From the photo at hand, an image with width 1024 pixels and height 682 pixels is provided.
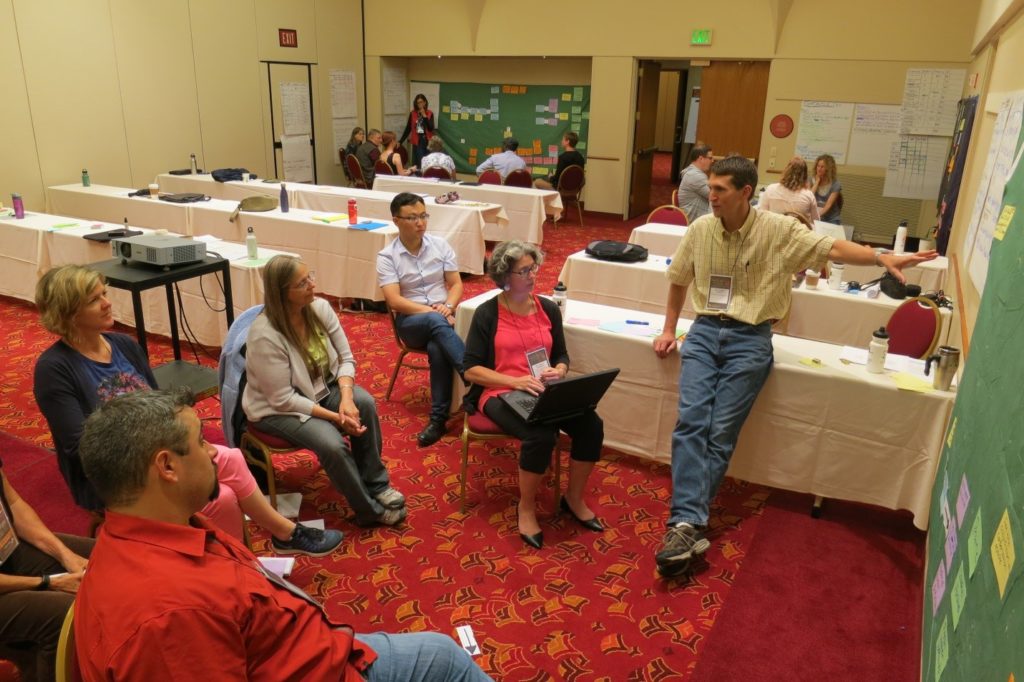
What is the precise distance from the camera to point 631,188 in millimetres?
10078

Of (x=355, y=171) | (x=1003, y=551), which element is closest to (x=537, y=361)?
(x=1003, y=551)

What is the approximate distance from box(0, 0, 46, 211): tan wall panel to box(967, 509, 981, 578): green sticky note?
7987 mm

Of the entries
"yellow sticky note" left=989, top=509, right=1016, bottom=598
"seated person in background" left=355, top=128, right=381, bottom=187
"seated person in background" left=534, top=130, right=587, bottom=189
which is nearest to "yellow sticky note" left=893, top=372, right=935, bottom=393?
"yellow sticky note" left=989, top=509, right=1016, bottom=598

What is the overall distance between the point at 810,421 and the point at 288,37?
895cm

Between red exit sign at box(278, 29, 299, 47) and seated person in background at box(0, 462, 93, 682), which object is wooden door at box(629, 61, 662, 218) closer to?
red exit sign at box(278, 29, 299, 47)

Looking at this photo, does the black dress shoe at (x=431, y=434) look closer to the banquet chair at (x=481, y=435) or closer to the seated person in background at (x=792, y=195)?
the banquet chair at (x=481, y=435)

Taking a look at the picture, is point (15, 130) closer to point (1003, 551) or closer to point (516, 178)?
point (516, 178)

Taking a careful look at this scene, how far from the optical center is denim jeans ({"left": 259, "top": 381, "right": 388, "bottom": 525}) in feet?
8.85

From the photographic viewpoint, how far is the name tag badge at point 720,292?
2.95 metres

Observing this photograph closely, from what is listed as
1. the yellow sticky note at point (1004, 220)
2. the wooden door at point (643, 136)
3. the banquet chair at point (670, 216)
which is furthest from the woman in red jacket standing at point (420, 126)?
the yellow sticky note at point (1004, 220)

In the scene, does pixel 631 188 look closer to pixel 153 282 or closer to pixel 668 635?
pixel 153 282

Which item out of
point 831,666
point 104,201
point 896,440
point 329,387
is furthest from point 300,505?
point 104,201

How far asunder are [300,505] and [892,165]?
786 cm

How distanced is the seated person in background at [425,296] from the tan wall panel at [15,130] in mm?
5068
